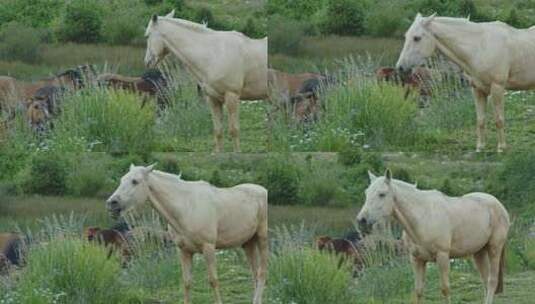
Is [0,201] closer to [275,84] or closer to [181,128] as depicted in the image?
[181,128]

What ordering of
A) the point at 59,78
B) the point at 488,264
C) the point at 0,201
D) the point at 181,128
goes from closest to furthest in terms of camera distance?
1. the point at 488,264
2. the point at 181,128
3. the point at 59,78
4. the point at 0,201

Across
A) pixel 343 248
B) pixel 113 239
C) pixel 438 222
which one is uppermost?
pixel 438 222

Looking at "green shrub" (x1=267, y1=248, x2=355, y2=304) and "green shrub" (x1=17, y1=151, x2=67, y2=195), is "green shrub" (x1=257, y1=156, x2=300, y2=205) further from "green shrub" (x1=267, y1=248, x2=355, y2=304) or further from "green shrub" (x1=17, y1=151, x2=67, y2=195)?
"green shrub" (x1=267, y1=248, x2=355, y2=304)

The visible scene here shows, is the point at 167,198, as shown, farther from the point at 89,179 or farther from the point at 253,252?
the point at 89,179

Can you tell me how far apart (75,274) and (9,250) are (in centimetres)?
413

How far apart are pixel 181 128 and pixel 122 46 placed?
28.2 ft

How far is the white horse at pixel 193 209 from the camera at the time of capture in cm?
2048

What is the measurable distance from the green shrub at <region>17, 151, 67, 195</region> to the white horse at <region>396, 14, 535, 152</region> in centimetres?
985

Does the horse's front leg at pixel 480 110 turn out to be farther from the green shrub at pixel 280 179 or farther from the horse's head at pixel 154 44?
the green shrub at pixel 280 179

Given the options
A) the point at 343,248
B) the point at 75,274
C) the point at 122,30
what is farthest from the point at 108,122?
the point at 122,30

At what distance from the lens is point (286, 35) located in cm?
2872

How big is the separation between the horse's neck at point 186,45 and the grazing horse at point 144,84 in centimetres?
401

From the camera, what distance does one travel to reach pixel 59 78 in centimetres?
2869

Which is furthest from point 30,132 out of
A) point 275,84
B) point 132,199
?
point 132,199
